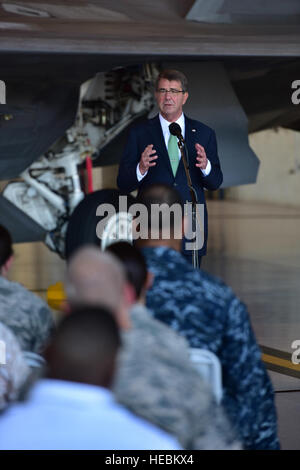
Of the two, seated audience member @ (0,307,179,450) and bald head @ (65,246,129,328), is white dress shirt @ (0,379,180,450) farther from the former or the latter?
bald head @ (65,246,129,328)

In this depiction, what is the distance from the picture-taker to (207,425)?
6.23ft

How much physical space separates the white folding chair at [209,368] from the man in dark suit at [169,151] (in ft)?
7.45

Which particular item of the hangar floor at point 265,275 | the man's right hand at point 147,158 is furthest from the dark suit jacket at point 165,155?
the hangar floor at point 265,275

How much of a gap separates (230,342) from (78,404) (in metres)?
1.04

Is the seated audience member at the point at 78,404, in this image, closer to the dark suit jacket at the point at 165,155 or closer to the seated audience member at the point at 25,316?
the seated audience member at the point at 25,316

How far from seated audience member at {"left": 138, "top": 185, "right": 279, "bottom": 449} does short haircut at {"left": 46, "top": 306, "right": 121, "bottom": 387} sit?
2.98 feet

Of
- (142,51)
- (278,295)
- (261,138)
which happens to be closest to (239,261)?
(278,295)

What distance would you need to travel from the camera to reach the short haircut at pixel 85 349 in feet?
4.55

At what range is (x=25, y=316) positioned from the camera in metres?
2.56

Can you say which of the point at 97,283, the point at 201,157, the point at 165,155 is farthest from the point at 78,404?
the point at 165,155

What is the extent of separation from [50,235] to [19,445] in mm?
5445

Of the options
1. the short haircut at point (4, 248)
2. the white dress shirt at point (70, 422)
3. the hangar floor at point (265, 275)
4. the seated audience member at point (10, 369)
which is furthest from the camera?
the hangar floor at point (265, 275)

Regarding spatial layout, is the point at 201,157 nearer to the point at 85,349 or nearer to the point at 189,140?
the point at 189,140

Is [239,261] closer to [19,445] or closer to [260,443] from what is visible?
[260,443]
